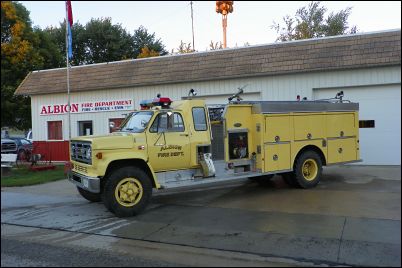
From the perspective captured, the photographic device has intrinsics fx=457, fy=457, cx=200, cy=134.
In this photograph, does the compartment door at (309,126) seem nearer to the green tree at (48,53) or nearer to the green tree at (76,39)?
the green tree at (48,53)

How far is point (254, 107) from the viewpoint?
11.0 meters

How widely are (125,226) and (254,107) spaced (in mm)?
4450

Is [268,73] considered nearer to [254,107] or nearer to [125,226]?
[254,107]

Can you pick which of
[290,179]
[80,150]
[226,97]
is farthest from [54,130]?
[290,179]

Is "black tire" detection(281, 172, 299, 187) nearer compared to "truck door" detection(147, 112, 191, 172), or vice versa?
"truck door" detection(147, 112, 191, 172)

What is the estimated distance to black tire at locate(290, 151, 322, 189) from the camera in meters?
11.6

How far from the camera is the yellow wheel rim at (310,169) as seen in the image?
11.9 m

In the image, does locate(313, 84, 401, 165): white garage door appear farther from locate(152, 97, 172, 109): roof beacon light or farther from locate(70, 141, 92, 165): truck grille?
locate(70, 141, 92, 165): truck grille

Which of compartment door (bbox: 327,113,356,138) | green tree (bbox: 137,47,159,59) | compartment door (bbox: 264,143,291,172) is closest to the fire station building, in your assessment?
compartment door (bbox: 327,113,356,138)

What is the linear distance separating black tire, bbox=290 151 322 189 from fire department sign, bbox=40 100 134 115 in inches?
384

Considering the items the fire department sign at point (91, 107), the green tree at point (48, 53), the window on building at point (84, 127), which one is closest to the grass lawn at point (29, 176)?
the window on building at point (84, 127)

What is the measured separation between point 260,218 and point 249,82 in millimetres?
9260

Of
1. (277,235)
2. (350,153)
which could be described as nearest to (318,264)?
(277,235)

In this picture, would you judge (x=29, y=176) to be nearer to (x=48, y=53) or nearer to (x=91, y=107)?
(x=91, y=107)
